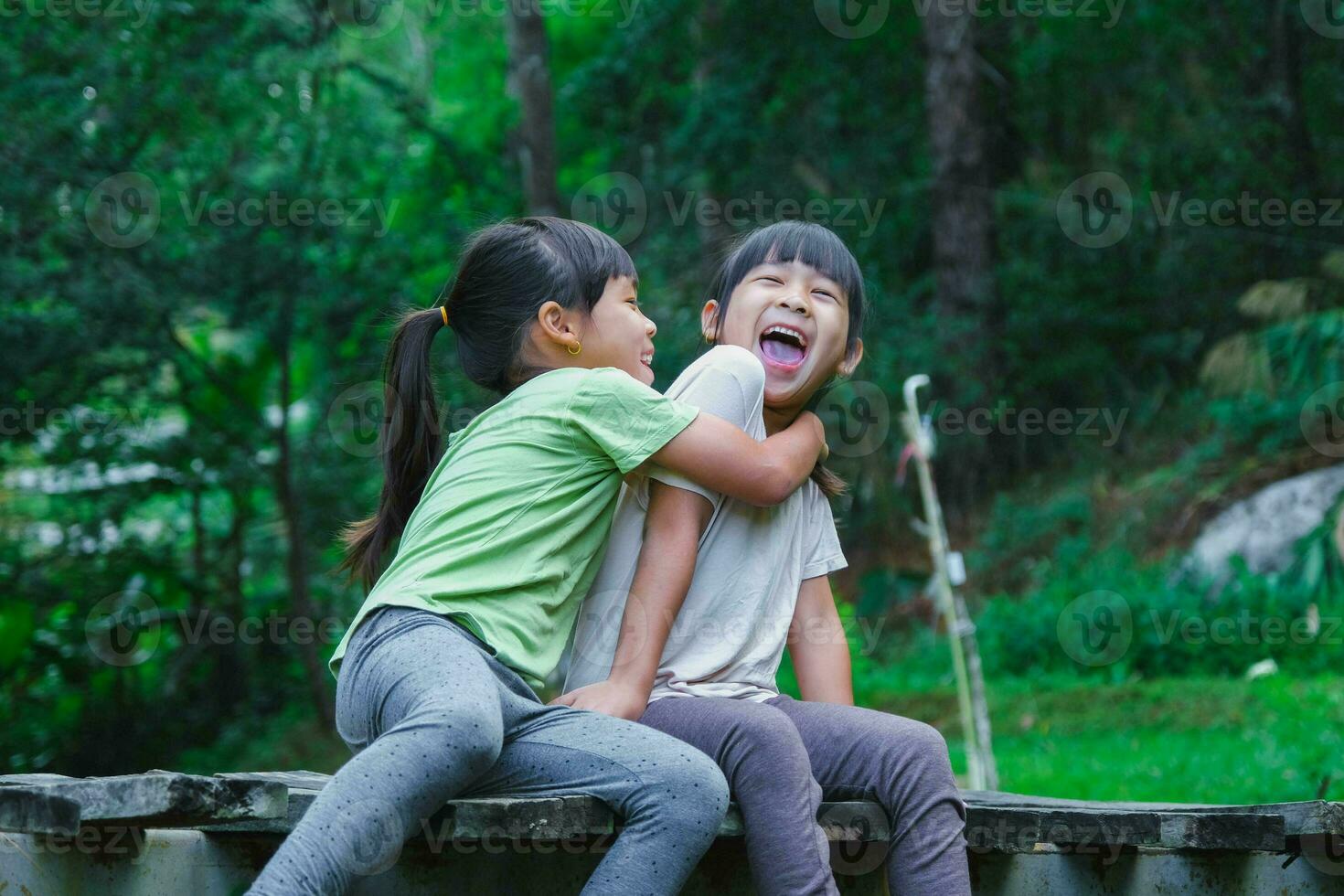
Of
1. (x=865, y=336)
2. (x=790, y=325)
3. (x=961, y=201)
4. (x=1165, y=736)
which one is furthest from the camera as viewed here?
(x=961, y=201)

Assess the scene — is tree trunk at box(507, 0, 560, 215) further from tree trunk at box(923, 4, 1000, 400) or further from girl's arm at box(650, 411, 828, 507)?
girl's arm at box(650, 411, 828, 507)

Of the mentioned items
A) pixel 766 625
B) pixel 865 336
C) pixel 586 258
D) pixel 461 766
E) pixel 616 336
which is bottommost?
pixel 461 766

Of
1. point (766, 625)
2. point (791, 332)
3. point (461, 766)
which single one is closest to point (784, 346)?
point (791, 332)

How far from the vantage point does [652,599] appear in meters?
2.32

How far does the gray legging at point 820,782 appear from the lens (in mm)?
2027

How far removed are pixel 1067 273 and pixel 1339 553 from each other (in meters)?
4.44

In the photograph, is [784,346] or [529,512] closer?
[529,512]

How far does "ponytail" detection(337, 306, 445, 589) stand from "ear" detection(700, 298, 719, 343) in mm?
556

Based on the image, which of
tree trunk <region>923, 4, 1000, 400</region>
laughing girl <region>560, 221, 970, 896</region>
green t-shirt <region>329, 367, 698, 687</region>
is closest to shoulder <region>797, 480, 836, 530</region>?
laughing girl <region>560, 221, 970, 896</region>

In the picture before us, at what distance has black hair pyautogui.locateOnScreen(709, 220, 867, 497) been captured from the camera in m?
2.74

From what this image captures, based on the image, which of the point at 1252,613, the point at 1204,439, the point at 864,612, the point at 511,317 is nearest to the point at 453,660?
the point at 511,317

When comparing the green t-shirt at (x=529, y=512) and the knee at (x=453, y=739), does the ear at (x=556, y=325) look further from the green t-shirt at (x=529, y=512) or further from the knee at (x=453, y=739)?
the knee at (x=453, y=739)

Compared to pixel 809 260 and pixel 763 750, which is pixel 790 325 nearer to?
pixel 809 260

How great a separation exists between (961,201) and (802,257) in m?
9.11
